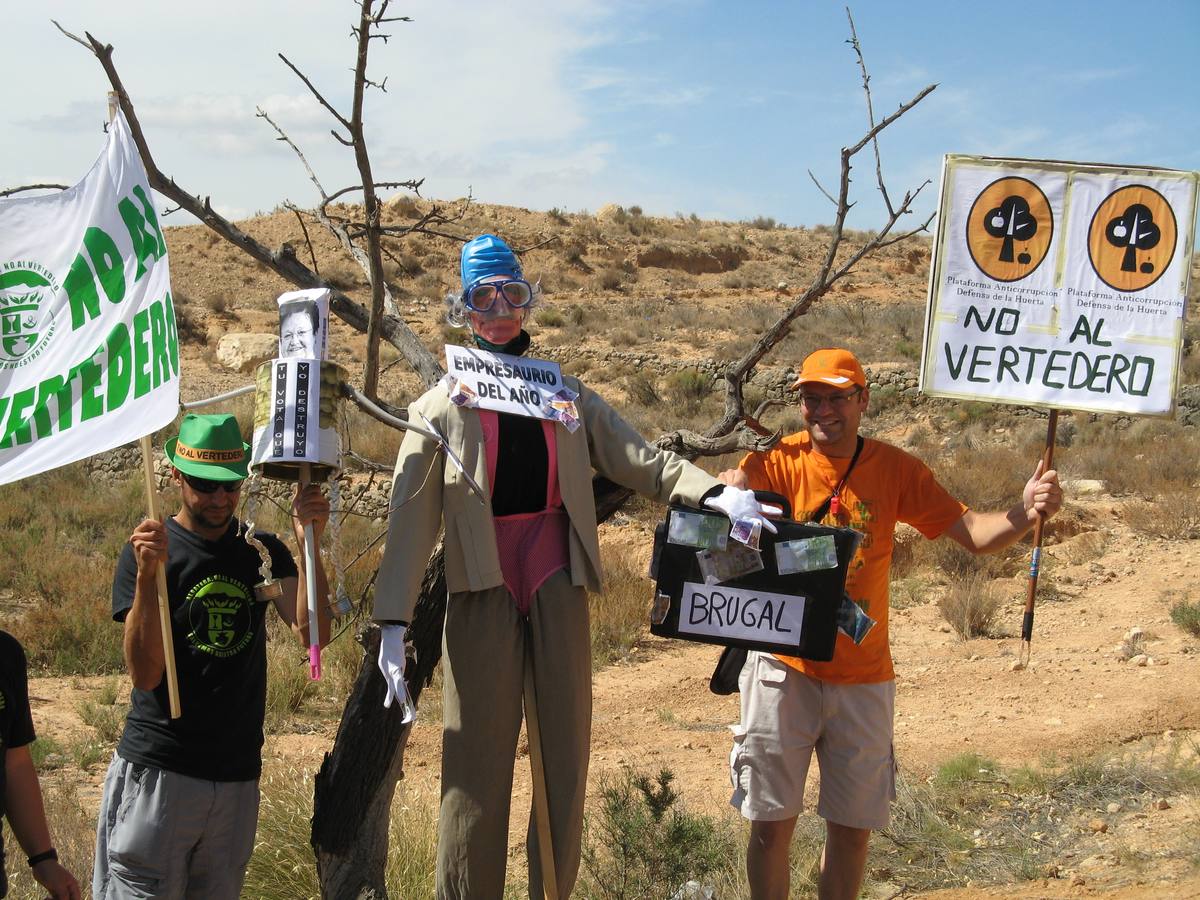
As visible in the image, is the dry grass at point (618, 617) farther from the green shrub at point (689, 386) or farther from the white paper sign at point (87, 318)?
the green shrub at point (689, 386)

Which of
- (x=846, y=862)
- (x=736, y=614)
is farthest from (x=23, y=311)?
(x=846, y=862)

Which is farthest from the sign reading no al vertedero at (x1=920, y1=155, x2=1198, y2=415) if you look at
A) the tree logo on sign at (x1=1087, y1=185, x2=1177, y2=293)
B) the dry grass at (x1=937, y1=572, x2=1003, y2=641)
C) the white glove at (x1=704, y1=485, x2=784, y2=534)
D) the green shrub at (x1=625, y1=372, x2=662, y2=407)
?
the green shrub at (x1=625, y1=372, x2=662, y2=407)

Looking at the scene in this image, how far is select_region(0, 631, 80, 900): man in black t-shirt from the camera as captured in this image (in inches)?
112

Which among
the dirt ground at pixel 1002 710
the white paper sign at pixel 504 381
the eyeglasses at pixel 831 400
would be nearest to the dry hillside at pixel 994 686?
the dirt ground at pixel 1002 710

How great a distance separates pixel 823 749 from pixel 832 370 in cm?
117

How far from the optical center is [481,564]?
3.04 meters

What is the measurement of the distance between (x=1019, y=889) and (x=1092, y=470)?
10.1 meters

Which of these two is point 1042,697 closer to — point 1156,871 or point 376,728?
point 1156,871

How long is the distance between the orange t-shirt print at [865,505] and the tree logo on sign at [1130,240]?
3.09ft

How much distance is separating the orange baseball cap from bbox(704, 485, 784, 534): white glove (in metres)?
0.46

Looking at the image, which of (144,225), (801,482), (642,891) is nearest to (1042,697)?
(642,891)

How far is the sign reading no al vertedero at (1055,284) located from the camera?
3.80 metres

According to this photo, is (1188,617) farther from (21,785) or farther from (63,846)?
(21,785)

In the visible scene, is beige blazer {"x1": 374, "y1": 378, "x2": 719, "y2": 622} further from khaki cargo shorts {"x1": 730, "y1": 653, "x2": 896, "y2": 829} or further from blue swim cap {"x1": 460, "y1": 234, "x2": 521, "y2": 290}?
khaki cargo shorts {"x1": 730, "y1": 653, "x2": 896, "y2": 829}
